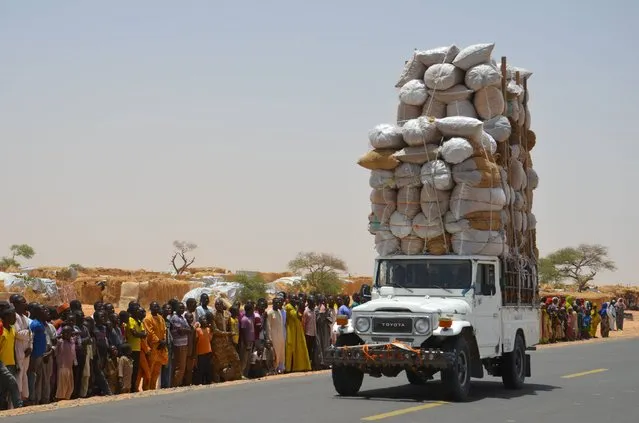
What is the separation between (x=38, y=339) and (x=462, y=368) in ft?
20.6

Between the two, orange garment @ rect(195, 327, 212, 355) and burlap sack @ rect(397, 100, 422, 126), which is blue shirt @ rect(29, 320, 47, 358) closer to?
orange garment @ rect(195, 327, 212, 355)

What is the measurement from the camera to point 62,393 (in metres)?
15.2

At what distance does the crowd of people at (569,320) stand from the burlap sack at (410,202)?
21.1 meters

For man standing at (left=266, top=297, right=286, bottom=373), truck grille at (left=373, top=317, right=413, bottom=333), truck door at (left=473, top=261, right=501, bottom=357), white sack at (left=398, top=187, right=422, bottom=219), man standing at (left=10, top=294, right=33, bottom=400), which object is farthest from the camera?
man standing at (left=266, top=297, right=286, bottom=373)

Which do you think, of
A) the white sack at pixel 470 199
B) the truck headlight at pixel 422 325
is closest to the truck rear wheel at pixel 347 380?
the truck headlight at pixel 422 325

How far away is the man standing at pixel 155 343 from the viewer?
1705 centimetres

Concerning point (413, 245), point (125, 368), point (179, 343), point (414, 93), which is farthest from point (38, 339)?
point (414, 93)

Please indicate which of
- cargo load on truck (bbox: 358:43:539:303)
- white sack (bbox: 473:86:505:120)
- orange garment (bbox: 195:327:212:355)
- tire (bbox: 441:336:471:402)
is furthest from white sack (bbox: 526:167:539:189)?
orange garment (bbox: 195:327:212:355)

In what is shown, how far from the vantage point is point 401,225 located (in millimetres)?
16859

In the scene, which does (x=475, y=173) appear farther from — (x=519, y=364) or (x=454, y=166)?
(x=519, y=364)

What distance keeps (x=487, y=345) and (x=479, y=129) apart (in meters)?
3.57

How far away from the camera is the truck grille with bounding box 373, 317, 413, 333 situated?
48.6 ft

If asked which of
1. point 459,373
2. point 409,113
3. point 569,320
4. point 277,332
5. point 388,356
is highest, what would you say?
point 409,113

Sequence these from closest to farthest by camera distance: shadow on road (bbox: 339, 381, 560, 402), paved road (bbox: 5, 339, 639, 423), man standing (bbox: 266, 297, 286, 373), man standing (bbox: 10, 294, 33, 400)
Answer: paved road (bbox: 5, 339, 639, 423) → man standing (bbox: 10, 294, 33, 400) → shadow on road (bbox: 339, 381, 560, 402) → man standing (bbox: 266, 297, 286, 373)
